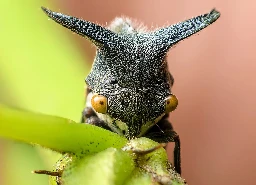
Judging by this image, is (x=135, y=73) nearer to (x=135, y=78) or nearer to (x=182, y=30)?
(x=135, y=78)

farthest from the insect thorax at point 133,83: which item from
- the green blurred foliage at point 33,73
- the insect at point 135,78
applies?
the green blurred foliage at point 33,73

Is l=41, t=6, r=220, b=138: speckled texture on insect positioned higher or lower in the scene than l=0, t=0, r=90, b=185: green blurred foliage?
lower

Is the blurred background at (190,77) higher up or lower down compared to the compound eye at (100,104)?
higher up

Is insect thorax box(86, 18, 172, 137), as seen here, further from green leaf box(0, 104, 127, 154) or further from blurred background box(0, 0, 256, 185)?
green leaf box(0, 104, 127, 154)

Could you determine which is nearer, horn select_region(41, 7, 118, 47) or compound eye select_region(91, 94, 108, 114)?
horn select_region(41, 7, 118, 47)

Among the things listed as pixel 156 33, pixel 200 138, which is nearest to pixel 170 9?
pixel 200 138

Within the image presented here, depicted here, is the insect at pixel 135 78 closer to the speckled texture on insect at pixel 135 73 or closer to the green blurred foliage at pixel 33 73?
the speckled texture on insect at pixel 135 73

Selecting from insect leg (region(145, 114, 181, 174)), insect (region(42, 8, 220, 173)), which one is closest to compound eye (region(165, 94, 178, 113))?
insect (region(42, 8, 220, 173))
